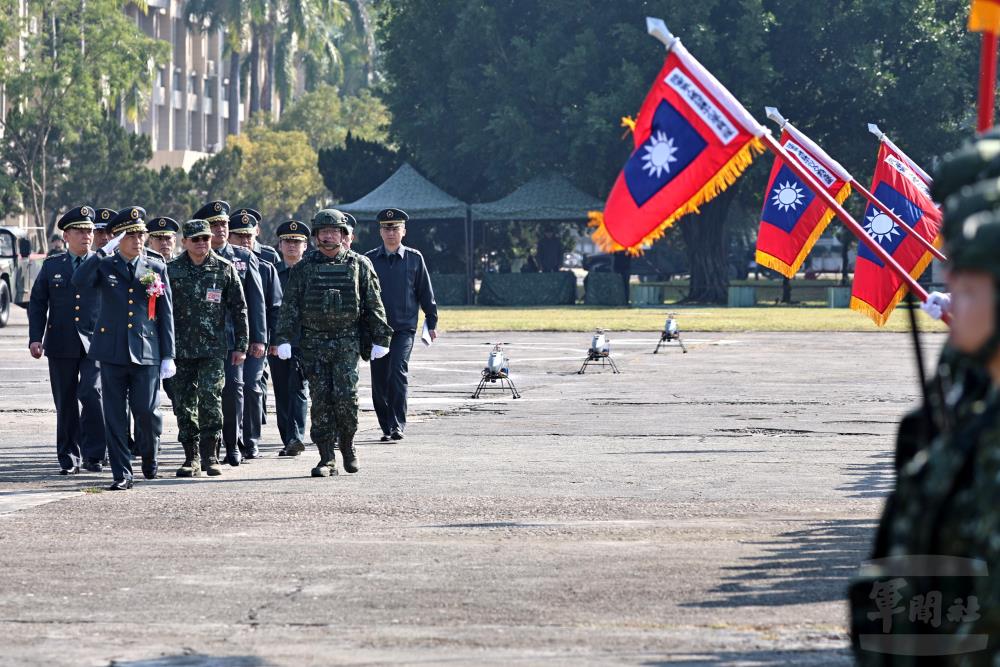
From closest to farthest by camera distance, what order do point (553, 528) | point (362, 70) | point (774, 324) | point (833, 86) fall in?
point (553, 528)
point (774, 324)
point (833, 86)
point (362, 70)

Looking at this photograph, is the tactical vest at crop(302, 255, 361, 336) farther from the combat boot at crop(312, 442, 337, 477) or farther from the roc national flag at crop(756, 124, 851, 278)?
the roc national flag at crop(756, 124, 851, 278)

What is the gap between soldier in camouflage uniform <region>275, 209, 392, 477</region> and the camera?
1276cm

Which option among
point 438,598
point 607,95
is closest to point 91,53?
point 607,95

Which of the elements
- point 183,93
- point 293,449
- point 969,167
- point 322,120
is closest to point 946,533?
point 969,167

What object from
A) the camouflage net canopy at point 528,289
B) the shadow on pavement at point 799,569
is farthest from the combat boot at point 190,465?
the camouflage net canopy at point 528,289

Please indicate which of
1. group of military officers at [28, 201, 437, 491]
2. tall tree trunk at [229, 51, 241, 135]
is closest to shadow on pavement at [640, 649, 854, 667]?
group of military officers at [28, 201, 437, 491]

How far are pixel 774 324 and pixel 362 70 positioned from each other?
77998mm

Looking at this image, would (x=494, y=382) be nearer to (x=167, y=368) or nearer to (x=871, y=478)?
(x=167, y=368)

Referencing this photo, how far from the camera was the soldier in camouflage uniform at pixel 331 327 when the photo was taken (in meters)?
12.8

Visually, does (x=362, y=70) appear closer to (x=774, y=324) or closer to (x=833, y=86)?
(x=833, y=86)

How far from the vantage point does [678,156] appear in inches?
456

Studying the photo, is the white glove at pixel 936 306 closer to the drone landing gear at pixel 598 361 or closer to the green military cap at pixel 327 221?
the green military cap at pixel 327 221

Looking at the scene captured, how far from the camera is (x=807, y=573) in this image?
845cm

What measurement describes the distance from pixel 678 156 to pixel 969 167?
7.80 meters
